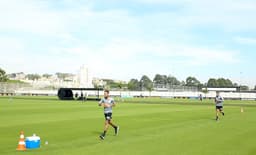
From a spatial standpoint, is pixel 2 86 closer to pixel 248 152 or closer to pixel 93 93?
pixel 93 93

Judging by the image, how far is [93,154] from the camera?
1316cm

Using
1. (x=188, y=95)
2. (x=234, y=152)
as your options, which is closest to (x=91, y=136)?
(x=234, y=152)

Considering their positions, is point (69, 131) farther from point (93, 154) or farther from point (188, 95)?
point (188, 95)

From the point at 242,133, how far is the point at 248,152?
258 inches

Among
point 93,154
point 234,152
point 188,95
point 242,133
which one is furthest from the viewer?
point 188,95

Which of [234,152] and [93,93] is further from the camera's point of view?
[93,93]

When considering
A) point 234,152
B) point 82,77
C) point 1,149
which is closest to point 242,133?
point 234,152

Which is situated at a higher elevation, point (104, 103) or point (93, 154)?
point (104, 103)

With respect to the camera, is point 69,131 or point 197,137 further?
point 69,131

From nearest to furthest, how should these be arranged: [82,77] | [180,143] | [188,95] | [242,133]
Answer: [180,143], [242,133], [188,95], [82,77]

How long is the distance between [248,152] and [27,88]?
5096 inches

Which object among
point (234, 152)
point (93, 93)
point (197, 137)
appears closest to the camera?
point (234, 152)

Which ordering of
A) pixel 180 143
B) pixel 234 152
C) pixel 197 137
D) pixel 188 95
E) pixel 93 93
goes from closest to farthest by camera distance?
pixel 234 152 < pixel 180 143 < pixel 197 137 < pixel 93 93 < pixel 188 95

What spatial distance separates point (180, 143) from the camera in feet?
53.2
